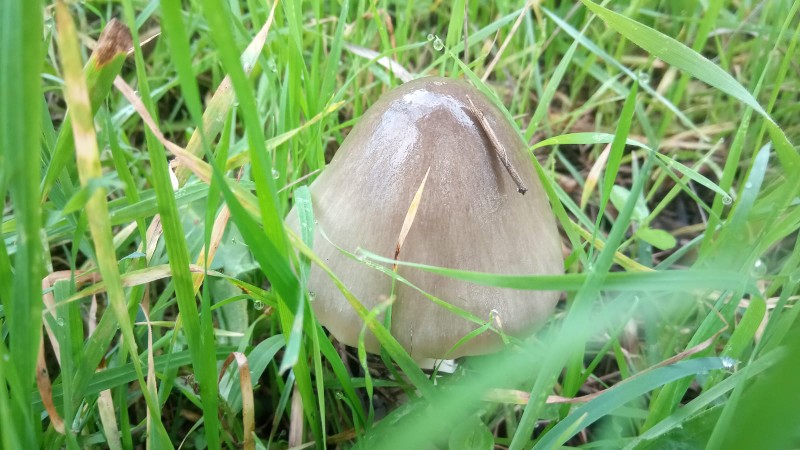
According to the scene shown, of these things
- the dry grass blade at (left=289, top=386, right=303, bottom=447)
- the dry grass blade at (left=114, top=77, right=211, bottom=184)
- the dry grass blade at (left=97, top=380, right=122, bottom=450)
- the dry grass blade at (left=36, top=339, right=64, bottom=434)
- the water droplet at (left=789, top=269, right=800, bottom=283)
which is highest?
the dry grass blade at (left=114, top=77, right=211, bottom=184)

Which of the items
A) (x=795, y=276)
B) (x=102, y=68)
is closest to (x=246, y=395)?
(x=102, y=68)

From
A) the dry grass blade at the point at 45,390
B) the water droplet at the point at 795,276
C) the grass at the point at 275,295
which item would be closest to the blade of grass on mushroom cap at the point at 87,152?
the grass at the point at 275,295

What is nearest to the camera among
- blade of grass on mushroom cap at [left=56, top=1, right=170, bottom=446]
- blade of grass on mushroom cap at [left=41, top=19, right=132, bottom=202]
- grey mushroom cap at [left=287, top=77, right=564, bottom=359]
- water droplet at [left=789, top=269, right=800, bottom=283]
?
blade of grass on mushroom cap at [left=56, top=1, right=170, bottom=446]

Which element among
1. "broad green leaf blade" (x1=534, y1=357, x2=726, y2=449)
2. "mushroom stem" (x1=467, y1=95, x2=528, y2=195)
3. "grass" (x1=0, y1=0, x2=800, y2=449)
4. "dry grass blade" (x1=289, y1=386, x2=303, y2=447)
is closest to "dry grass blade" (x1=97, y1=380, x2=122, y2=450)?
"grass" (x1=0, y1=0, x2=800, y2=449)

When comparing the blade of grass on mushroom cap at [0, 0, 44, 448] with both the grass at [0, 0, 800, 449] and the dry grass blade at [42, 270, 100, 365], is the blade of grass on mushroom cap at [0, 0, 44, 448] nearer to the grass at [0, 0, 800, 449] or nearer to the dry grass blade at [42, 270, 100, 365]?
the grass at [0, 0, 800, 449]

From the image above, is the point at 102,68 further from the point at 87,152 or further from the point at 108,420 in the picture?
the point at 108,420

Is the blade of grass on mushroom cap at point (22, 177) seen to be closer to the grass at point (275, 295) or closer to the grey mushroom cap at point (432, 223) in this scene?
the grass at point (275, 295)
